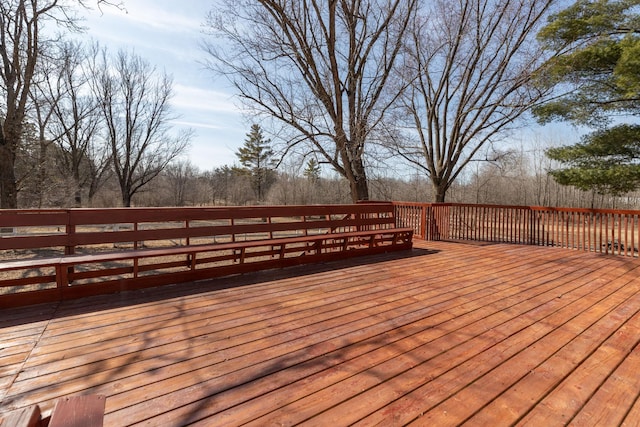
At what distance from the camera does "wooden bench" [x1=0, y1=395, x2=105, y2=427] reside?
847mm

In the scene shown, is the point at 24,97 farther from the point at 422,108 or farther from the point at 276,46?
the point at 422,108

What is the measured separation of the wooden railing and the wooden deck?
358 cm

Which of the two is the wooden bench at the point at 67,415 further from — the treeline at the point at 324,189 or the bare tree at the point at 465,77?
the bare tree at the point at 465,77

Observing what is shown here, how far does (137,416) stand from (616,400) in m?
2.46

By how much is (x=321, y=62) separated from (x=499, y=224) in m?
6.79

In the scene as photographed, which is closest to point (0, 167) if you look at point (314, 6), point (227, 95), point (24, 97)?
point (24, 97)

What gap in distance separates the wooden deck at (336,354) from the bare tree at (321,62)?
6.77 metres

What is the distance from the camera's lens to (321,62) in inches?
380

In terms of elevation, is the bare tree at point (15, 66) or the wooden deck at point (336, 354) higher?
the bare tree at point (15, 66)

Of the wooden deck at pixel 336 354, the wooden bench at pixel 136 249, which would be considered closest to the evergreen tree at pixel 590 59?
the wooden deck at pixel 336 354

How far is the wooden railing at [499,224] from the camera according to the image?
6.80 m

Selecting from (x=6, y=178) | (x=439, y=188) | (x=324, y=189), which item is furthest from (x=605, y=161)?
(x=324, y=189)

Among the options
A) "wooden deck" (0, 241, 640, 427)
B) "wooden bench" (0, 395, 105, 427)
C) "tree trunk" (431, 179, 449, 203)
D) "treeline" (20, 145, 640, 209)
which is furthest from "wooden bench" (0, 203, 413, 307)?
"tree trunk" (431, 179, 449, 203)

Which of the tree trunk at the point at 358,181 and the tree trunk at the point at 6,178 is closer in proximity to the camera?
the tree trunk at the point at 6,178
